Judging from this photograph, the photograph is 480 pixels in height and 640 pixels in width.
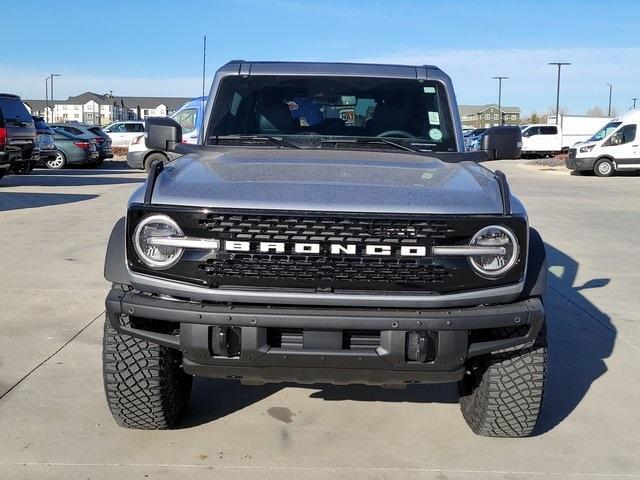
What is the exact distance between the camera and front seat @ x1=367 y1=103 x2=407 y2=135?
16.0ft

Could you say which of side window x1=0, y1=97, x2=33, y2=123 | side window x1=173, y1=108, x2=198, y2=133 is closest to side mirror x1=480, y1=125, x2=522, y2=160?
side window x1=0, y1=97, x2=33, y2=123

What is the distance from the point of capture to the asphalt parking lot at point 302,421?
3.71m

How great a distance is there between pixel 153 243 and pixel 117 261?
262 millimetres

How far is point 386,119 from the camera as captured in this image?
492cm

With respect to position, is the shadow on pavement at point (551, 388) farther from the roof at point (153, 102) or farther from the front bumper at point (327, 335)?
the roof at point (153, 102)

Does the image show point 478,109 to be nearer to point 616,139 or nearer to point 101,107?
point 101,107

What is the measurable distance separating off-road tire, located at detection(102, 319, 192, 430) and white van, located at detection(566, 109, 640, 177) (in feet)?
82.6

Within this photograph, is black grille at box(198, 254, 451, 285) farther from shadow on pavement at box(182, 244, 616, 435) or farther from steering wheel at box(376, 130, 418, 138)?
steering wheel at box(376, 130, 418, 138)

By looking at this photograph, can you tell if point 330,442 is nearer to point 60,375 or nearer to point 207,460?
point 207,460

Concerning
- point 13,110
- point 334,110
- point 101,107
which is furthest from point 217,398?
point 101,107

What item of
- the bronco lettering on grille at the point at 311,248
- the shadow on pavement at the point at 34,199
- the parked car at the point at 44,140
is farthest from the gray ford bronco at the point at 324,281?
the parked car at the point at 44,140

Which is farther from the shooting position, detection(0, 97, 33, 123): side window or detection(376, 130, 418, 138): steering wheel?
detection(0, 97, 33, 123): side window

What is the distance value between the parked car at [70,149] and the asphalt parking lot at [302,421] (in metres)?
19.2

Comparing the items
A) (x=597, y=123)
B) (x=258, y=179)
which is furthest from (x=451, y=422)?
(x=597, y=123)
